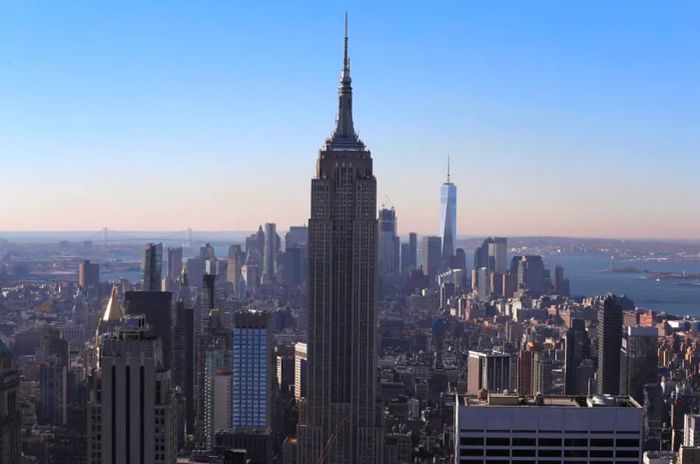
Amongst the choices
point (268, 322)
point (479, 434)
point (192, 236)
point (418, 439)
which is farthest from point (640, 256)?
point (479, 434)

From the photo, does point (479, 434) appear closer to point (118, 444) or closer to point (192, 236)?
point (118, 444)

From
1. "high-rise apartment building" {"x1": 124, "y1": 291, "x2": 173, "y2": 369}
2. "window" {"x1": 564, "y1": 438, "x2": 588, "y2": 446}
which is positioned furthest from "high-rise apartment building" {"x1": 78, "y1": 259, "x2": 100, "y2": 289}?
"window" {"x1": 564, "y1": 438, "x2": 588, "y2": 446}

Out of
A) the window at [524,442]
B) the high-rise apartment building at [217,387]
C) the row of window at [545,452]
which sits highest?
the window at [524,442]

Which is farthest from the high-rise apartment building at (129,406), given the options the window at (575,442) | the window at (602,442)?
the window at (602,442)

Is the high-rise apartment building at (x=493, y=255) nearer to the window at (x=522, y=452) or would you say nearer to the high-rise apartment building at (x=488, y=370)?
the high-rise apartment building at (x=488, y=370)

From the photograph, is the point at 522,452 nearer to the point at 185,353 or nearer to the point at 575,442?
the point at 575,442

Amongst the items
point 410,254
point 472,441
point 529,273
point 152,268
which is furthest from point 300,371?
point 472,441
